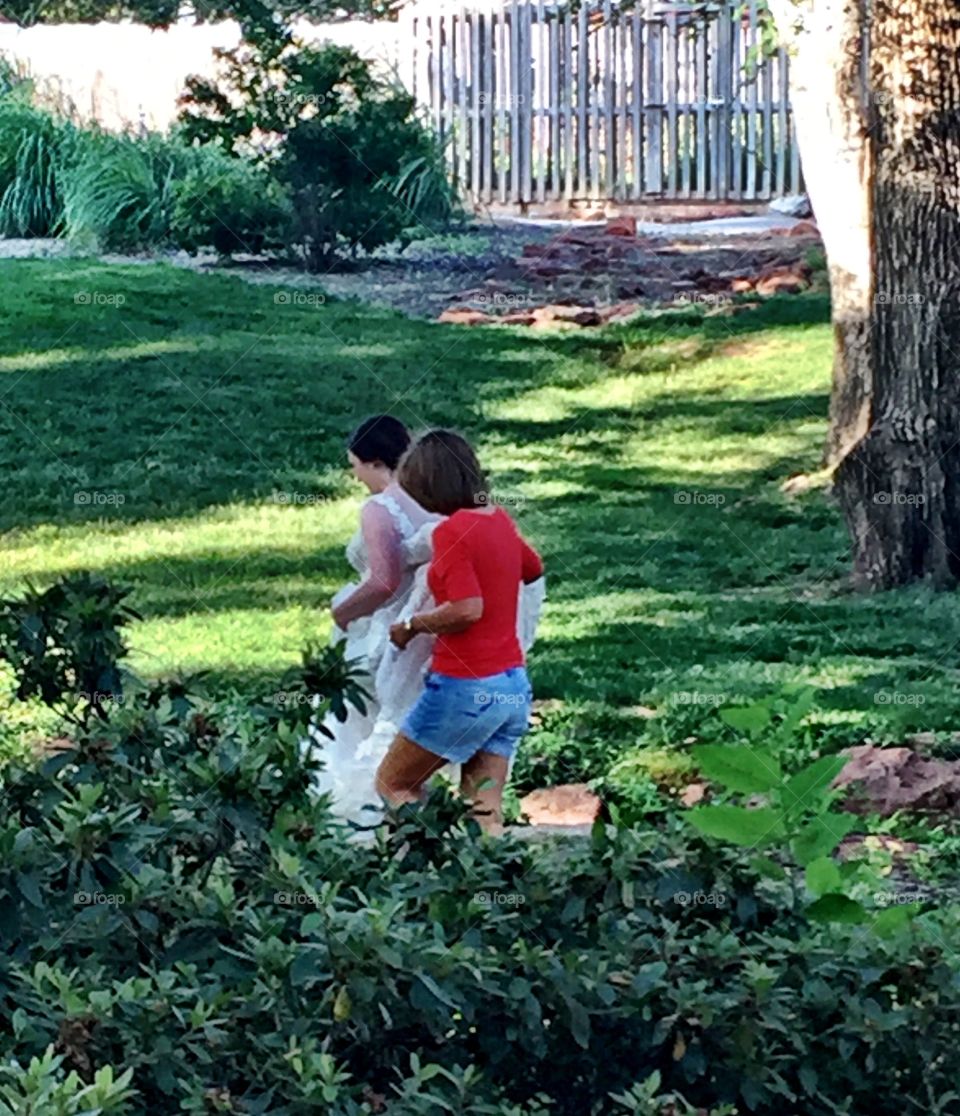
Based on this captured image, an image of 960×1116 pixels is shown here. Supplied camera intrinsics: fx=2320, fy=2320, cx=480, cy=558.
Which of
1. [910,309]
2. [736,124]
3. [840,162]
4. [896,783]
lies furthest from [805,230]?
[896,783]

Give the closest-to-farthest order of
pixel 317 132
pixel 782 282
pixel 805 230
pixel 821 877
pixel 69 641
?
pixel 821 877 → pixel 69 641 → pixel 317 132 → pixel 782 282 → pixel 805 230

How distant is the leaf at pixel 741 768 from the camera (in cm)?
304

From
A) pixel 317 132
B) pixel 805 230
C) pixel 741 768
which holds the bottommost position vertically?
pixel 741 768

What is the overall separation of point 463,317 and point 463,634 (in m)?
5.17

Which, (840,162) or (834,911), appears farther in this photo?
(840,162)

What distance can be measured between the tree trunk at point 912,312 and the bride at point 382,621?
7.89ft

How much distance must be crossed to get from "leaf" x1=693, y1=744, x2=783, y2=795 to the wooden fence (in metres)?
10.6

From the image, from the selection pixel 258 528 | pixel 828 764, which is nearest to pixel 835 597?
pixel 258 528

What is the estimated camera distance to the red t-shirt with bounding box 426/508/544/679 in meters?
4.29

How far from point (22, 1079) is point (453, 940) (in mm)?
609

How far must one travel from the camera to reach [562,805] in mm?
5270

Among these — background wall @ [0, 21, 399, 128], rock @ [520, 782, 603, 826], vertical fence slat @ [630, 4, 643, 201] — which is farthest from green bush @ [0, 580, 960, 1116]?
vertical fence slat @ [630, 4, 643, 201]

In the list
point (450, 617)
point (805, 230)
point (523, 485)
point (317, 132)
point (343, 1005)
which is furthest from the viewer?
point (805, 230)

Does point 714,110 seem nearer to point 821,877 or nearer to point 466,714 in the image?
→ point 466,714
